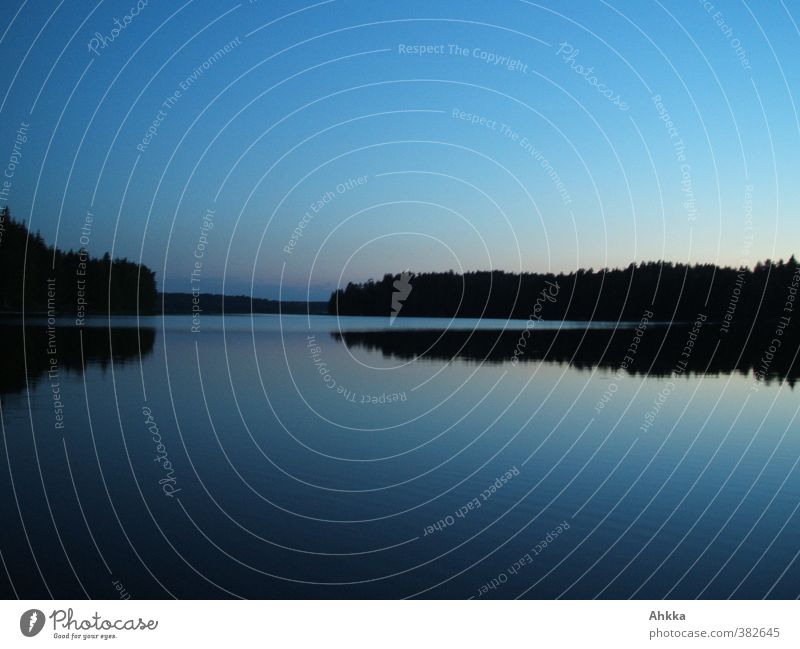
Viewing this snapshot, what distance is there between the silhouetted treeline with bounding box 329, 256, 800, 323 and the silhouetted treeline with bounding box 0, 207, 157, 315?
36.7 m

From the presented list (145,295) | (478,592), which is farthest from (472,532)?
(145,295)

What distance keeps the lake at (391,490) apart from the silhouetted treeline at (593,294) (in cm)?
11212

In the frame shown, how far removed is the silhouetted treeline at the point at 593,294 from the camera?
146 metres

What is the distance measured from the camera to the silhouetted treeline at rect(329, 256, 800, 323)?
5758 inches

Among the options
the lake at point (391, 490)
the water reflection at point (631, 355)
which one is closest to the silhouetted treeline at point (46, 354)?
the lake at point (391, 490)

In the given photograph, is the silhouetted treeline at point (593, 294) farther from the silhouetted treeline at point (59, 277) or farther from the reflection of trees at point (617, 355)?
the reflection of trees at point (617, 355)

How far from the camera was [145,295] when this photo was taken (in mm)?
136875

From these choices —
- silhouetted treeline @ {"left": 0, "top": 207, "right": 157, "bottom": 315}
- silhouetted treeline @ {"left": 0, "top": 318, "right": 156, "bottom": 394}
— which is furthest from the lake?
silhouetted treeline @ {"left": 0, "top": 207, "right": 157, "bottom": 315}

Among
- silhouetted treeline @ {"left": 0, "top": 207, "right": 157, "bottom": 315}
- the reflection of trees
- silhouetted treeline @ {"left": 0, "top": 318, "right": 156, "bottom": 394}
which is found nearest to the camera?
silhouetted treeline @ {"left": 0, "top": 318, "right": 156, "bottom": 394}

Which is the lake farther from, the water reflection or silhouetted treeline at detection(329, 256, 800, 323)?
silhouetted treeline at detection(329, 256, 800, 323)

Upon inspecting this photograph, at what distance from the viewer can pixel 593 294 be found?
6255 inches

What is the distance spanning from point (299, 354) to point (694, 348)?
138 ft

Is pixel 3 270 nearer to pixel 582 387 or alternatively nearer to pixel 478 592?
pixel 582 387

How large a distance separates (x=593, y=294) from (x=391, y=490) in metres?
146
